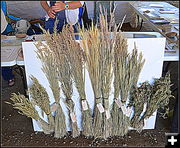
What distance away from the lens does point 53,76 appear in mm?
1909

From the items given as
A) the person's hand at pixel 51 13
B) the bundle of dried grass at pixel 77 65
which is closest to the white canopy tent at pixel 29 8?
the person's hand at pixel 51 13

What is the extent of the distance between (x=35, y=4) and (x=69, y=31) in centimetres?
307

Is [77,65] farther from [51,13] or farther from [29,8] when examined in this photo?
[29,8]

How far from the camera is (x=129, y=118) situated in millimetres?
2121

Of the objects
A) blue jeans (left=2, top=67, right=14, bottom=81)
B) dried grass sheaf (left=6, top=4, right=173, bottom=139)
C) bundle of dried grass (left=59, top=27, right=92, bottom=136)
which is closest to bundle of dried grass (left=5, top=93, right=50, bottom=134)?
dried grass sheaf (left=6, top=4, right=173, bottom=139)

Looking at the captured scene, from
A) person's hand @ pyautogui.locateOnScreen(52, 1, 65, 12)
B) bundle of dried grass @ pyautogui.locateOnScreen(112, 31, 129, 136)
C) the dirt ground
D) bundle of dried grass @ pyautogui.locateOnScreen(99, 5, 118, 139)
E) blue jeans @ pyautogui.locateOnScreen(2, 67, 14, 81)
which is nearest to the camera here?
bundle of dried grass @ pyautogui.locateOnScreen(99, 5, 118, 139)

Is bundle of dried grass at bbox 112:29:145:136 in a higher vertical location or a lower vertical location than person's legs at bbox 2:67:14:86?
higher

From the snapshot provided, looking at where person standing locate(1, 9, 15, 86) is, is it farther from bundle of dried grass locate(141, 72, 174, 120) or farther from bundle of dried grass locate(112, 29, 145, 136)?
bundle of dried grass locate(141, 72, 174, 120)

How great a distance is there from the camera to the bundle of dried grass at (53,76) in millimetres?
1826

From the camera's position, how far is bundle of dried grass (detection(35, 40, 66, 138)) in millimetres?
1826

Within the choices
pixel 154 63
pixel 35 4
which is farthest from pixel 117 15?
pixel 154 63

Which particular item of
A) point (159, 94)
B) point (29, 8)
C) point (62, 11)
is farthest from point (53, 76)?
point (29, 8)

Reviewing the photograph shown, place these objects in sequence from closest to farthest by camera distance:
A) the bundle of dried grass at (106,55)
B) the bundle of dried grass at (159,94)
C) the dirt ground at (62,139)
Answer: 1. the bundle of dried grass at (106,55)
2. the bundle of dried grass at (159,94)
3. the dirt ground at (62,139)

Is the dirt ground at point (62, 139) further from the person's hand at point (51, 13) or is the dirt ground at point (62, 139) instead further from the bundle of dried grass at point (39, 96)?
the person's hand at point (51, 13)
